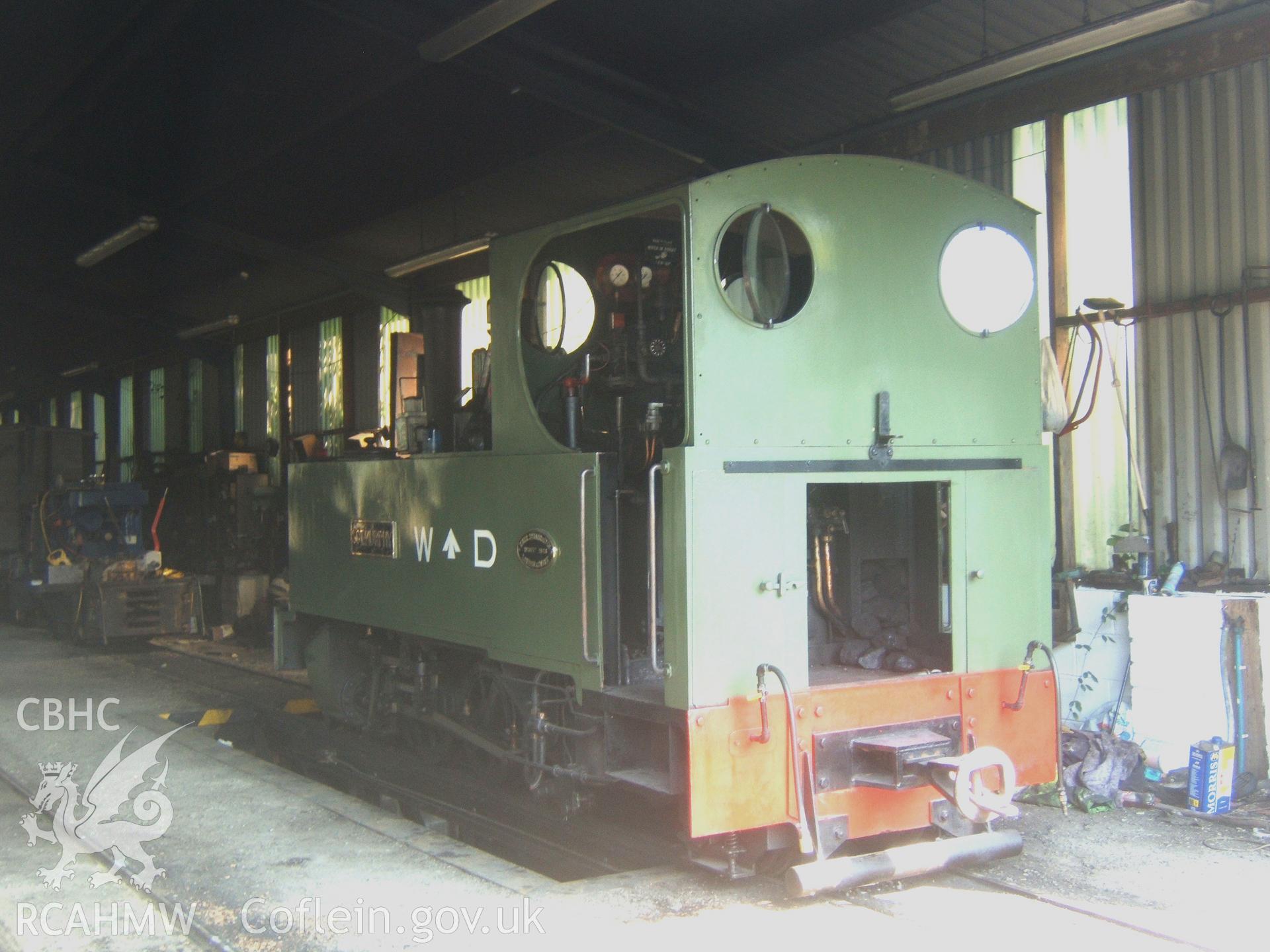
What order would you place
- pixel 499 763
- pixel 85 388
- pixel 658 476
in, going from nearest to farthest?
pixel 658 476
pixel 499 763
pixel 85 388

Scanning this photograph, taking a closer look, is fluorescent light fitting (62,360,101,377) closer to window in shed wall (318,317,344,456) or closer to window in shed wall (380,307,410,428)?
window in shed wall (318,317,344,456)

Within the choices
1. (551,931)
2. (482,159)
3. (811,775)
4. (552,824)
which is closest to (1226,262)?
(811,775)

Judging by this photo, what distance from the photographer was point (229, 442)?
19094mm

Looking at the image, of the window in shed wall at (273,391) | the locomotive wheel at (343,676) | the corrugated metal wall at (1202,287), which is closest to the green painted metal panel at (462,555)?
the locomotive wheel at (343,676)

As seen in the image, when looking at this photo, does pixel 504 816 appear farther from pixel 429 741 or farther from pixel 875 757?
pixel 875 757

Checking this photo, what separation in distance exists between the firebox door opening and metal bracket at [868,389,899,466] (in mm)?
460

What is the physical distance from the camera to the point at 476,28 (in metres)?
7.84

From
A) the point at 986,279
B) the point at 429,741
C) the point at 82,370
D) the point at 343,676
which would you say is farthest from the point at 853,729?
the point at 82,370

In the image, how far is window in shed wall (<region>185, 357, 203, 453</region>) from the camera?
2180 centimetres

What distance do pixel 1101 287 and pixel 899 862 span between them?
445 cm

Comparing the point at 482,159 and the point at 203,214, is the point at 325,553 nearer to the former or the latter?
the point at 482,159

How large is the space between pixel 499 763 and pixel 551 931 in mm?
2398

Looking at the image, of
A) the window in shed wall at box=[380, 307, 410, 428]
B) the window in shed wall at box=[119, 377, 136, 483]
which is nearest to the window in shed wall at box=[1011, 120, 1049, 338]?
the window in shed wall at box=[380, 307, 410, 428]

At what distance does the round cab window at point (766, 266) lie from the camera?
415cm
